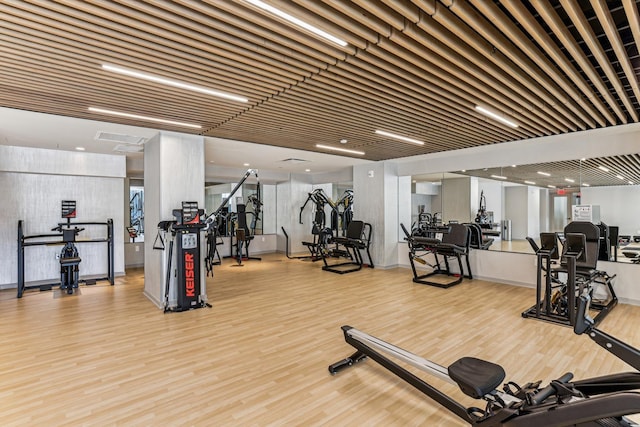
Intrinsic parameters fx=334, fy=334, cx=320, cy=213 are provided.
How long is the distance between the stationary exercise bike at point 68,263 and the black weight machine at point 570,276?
7396 millimetres

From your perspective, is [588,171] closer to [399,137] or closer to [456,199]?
[456,199]

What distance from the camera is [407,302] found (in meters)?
5.23

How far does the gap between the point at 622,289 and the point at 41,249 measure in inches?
Result: 405

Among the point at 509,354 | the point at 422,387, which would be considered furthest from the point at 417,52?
the point at 509,354

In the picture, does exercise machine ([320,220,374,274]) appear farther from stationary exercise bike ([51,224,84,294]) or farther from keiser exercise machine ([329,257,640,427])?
keiser exercise machine ([329,257,640,427])

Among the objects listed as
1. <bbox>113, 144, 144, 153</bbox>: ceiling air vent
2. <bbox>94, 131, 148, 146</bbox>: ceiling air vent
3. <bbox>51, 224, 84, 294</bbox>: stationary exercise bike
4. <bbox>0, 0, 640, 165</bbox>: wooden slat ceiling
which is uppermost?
<bbox>0, 0, 640, 165</bbox>: wooden slat ceiling

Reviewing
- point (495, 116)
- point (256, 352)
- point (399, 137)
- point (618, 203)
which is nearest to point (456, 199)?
point (618, 203)

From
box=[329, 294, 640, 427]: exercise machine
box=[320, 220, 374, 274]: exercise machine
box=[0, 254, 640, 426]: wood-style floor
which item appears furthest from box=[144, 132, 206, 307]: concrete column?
box=[329, 294, 640, 427]: exercise machine

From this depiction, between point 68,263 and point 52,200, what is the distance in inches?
65.5

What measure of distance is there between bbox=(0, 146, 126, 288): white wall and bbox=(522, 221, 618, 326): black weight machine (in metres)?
7.88

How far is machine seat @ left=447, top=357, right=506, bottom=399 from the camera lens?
1806 millimetres

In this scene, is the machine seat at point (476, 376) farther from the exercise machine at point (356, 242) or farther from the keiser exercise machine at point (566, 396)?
the exercise machine at point (356, 242)

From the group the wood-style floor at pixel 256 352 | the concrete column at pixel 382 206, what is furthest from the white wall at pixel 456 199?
the wood-style floor at pixel 256 352

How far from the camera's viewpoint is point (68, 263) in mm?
5938
